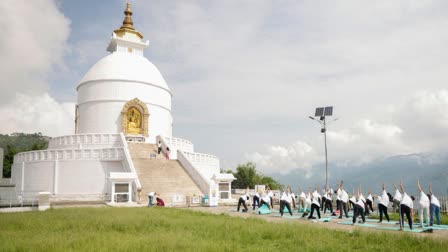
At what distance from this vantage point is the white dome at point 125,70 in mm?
38125

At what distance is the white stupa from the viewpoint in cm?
2623

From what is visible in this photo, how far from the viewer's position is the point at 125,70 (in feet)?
127

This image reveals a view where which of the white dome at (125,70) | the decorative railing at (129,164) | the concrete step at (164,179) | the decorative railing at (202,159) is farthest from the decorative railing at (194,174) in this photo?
the white dome at (125,70)

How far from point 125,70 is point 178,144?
32.6 feet

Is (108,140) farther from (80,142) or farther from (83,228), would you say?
(83,228)

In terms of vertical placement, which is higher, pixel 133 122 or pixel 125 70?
pixel 125 70

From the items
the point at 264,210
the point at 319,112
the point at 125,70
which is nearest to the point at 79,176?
the point at 125,70

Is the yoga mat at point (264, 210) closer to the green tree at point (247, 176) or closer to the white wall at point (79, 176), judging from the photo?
the white wall at point (79, 176)

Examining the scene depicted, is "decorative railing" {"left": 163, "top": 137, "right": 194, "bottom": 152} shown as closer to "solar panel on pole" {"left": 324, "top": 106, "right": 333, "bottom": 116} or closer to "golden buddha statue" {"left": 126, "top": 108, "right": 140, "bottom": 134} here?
"golden buddha statue" {"left": 126, "top": 108, "right": 140, "bottom": 134}

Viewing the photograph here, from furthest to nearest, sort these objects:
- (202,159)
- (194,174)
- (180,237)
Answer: (202,159)
(194,174)
(180,237)

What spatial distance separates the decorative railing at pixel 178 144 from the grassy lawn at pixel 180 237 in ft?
67.2

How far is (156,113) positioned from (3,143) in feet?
216

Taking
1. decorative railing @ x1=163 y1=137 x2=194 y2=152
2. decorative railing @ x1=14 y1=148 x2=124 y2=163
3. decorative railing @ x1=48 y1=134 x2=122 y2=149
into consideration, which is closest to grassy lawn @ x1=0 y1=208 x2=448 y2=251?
decorative railing @ x1=14 y1=148 x2=124 y2=163

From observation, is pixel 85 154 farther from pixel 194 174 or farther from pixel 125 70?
pixel 125 70
